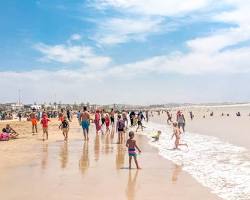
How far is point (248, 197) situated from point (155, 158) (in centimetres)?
685

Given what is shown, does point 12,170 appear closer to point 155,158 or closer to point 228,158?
point 155,158

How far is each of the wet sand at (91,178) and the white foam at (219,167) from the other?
1.45ft

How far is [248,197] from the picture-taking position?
31.4 feet

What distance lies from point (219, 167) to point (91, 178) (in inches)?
193

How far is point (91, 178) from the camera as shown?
38.2 feet

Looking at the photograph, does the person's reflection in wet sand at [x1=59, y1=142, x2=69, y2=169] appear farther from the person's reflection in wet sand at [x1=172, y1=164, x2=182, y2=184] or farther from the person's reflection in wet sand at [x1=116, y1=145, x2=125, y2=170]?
the person's reflection in wet sand at [x1=172, y1=164, x2=182, y2=184]

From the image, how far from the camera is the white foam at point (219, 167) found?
34.3 feet

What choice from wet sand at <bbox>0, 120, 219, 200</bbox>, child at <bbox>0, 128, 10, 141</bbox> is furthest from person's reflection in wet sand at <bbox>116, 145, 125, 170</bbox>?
child at <bbox>0, 128, 10, 141</bbox>

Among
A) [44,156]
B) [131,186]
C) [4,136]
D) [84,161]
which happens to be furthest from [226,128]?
[131,186]

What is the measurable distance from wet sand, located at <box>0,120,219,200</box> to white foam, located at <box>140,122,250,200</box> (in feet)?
1.45

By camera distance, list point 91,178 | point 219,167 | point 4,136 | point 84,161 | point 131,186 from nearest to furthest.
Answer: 1. point 131,186
2. point 91,178
3. point 219,167
4. point 84,161
5. point 4,136

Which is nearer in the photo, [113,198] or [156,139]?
[113,198]

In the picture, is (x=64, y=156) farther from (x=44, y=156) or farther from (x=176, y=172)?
(x=176, y=172)

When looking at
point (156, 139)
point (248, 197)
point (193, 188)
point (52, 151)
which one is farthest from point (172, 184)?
point (156, 139)
